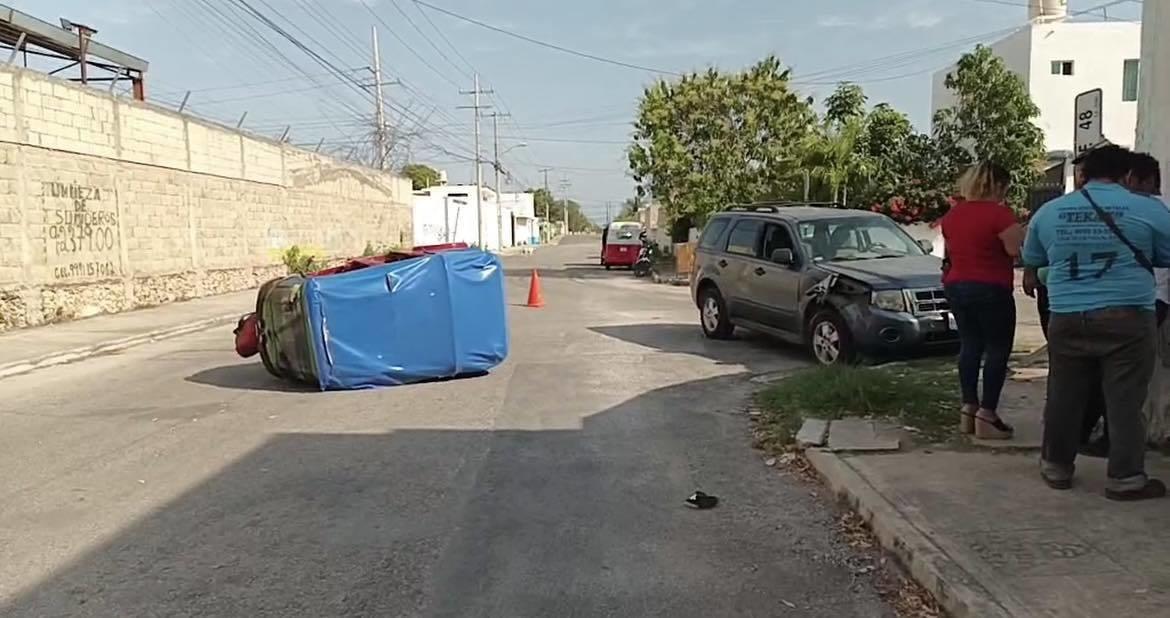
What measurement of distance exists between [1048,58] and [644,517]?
34.2m

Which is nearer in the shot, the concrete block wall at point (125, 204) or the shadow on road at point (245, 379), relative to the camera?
the shadow on road at point (245, 379)

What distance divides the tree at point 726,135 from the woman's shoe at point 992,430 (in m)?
24.8

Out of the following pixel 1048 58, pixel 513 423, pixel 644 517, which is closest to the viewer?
pixel 644 517

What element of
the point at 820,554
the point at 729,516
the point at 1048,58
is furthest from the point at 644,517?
the point at 1048,58

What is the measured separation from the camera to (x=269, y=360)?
35.4 feet

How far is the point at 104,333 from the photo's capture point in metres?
16.2

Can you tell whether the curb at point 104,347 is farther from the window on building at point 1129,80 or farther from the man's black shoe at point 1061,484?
the window on building at point 1129,80

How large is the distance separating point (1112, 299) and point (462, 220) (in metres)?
63.8

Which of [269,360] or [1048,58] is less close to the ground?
[1048,58]

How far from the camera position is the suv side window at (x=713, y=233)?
13820 millimetres

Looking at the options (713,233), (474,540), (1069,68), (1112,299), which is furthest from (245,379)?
(1069,68)

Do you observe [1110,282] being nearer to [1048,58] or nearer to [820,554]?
[820,554]

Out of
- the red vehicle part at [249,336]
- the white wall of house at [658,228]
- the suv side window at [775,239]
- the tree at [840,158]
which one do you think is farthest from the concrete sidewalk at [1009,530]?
the white wall of house at [658,228]

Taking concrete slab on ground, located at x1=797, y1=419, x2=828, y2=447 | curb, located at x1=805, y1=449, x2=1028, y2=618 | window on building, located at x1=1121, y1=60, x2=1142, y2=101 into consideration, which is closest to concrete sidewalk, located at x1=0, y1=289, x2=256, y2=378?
concrete slab on ground, located at x1=797, y1=419, x2=828, y2=447
